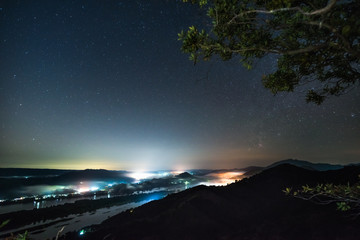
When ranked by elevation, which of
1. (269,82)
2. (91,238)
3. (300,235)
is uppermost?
(269,82)

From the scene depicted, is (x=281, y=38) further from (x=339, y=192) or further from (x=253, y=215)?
(x=253, y=215)

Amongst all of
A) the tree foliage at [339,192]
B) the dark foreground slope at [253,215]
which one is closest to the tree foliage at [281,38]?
the tree foliage at [339,192]

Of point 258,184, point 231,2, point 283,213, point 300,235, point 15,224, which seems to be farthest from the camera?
point 15,224

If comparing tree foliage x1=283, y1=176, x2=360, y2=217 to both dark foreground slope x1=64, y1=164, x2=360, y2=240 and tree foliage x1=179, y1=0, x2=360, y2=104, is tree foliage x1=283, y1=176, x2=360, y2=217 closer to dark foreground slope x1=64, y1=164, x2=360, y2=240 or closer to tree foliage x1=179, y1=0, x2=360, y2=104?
tree foliage x1=179, y1=0, x2=360, y2=104

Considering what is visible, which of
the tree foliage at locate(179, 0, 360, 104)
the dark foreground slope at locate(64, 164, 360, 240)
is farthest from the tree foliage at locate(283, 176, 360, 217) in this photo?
the dark foreground slope at locate(64, 164, 360, 240)

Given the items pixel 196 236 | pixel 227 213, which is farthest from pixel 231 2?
pixel 227 213

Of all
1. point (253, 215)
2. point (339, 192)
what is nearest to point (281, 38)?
point (339, 192)

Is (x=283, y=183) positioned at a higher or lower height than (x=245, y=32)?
lower

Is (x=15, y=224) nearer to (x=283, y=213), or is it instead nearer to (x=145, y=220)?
(x=145, y=220)
